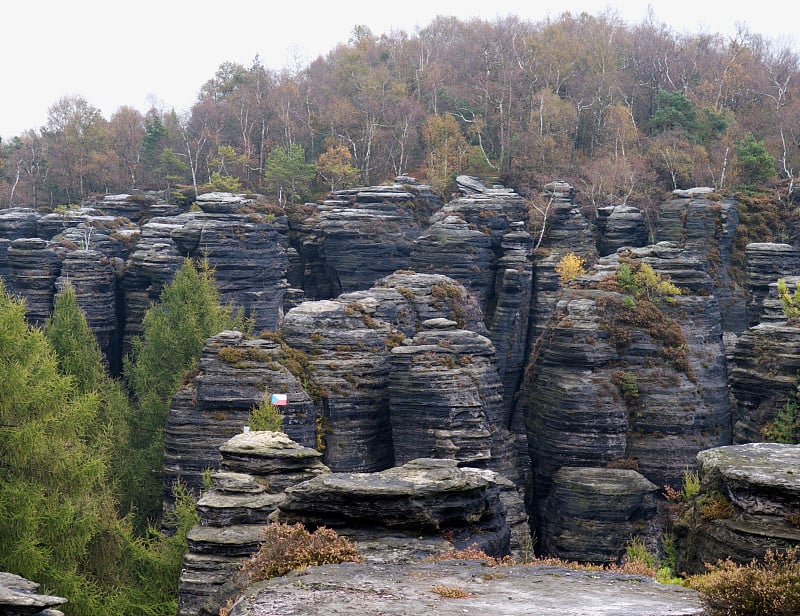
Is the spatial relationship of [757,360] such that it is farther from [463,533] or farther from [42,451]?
[42,451]

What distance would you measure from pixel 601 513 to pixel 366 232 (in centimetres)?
2725

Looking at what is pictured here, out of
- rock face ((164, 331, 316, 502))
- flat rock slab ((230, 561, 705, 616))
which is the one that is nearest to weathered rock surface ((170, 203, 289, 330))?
rock face ((164, 331, 316, 502))

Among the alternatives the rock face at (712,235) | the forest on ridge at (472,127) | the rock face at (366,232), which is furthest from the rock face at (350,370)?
the forest on ridge at (472,127)

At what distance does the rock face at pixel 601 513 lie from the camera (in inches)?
1496

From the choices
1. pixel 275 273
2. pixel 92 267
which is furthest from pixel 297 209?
pixel 92 267

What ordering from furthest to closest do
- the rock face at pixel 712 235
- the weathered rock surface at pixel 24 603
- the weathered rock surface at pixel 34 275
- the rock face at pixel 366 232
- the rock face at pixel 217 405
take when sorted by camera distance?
the rock face at pixel 366 232
the weathered rock surface at pixel 34 275
the rock face at pixel 712 235
the rock face at pixel 217 405
the weathered rock surface at pixel 24 603

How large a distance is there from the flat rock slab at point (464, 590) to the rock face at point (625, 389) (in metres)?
24.6

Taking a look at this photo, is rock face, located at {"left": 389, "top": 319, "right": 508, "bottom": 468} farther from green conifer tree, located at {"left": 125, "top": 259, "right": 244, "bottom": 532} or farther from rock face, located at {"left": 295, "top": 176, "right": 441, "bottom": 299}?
rock face, located at {"left": 295, "top": 176, "right": 441, "bottom": 299}

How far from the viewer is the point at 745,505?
1736 cm

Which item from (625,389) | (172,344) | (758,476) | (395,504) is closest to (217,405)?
(172,344)

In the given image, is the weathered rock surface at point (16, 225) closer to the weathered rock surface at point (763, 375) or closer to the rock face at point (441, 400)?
the rock face at point (441, 400)

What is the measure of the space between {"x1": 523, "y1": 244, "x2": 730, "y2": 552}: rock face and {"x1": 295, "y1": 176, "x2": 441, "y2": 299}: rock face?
61.3ft

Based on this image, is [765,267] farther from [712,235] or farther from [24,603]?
[24,603]

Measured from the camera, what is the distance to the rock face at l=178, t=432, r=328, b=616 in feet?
78.1
